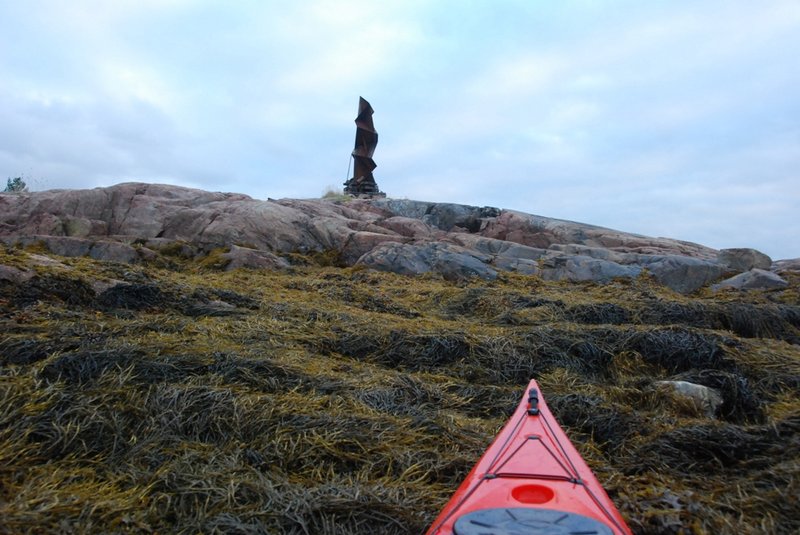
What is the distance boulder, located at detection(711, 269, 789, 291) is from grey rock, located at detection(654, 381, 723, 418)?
682cm

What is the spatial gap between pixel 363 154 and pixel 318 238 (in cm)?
1131

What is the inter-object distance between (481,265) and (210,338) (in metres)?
6.67

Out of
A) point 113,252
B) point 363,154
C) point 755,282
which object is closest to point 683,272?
point 755,282

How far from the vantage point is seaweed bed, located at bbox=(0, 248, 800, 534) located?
2.35 meters

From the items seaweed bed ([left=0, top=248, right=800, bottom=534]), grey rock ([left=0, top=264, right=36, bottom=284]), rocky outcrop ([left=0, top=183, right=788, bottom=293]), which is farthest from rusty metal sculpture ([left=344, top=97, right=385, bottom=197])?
grey rock ([left=0, top=264, right=36, bottom=284])

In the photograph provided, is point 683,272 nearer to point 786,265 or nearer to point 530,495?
point 786,265

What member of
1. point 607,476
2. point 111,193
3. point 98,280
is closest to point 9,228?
point 111,193

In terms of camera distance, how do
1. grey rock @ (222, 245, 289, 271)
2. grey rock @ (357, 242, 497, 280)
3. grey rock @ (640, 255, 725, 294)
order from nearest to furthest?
1. grey rock @ (222, 245, 289, 271)
2. grey rock @ (357, 242, 497, 280)
3. grey rock @ (640, 255, 725, 294)

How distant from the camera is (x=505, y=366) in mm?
4559

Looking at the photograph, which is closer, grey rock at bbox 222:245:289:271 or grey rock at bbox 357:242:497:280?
grey rock at bbox 222:245:289:271

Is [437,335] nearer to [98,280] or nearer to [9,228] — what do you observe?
[98,280]

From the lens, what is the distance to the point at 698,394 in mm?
3869

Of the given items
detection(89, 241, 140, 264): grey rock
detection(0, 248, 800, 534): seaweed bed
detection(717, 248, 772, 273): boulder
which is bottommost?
detection(0, 248, 800, 534): seaweed bed

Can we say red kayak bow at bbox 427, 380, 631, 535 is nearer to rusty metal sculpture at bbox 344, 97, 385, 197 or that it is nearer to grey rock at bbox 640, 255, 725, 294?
grey rock at bbox 640, 255, 725, 294
